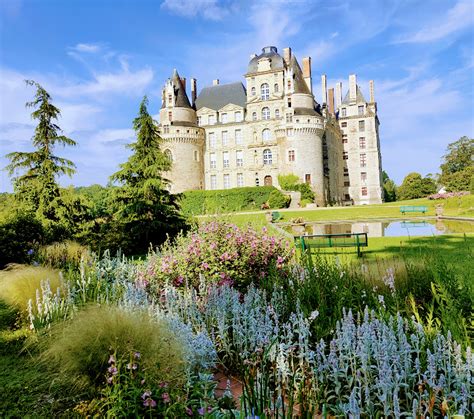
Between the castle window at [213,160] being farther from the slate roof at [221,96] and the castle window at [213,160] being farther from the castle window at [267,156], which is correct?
the castle window at [267,156]

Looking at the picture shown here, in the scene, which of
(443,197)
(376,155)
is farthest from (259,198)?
(376,155)

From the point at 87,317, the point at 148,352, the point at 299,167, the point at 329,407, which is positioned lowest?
the point at 329,407

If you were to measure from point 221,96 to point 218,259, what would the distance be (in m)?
45.1

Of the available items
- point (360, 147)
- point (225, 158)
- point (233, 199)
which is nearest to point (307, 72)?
point (225, 158)

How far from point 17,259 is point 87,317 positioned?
7.19 metres

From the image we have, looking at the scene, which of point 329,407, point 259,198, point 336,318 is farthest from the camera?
point 259,198

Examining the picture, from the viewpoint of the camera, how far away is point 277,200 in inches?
1407

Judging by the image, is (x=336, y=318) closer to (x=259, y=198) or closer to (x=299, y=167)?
(x=259, y=198)

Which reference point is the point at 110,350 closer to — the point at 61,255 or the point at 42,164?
Result: the point at 61,255

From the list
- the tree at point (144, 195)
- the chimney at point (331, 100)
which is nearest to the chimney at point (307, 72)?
the chimney at point (331, 100)

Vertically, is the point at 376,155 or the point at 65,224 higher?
the point at 376,155

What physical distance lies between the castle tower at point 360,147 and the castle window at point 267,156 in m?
15.9

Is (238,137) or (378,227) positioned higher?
(238,137)

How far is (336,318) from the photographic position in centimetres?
342
